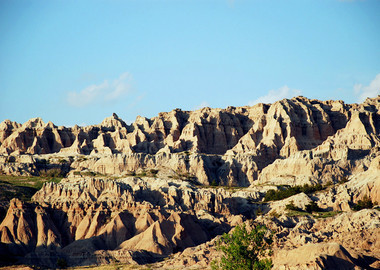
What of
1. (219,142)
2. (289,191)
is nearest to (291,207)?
(289,191)

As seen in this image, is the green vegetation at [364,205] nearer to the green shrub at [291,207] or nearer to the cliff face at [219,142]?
the green shrub at [291,207]

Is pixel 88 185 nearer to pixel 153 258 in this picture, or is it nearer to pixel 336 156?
Answer: pixel 153 258

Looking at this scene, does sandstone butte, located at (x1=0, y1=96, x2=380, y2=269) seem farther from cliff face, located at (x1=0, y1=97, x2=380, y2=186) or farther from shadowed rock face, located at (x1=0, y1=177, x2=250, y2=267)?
cliff face, located at (x1=0, y1=97, x2=380, y2=186)

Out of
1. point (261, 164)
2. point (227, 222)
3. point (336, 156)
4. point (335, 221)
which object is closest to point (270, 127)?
point (261, 164)

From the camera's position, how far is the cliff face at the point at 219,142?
16425 cm

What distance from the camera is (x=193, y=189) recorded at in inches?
5536

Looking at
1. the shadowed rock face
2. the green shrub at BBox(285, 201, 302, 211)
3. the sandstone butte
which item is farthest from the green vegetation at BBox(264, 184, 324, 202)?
the green shrub at BBox(285, 201, 302, 211)

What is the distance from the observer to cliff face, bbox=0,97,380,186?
164250 mm

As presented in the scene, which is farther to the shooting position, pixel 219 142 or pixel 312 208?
pixel 219 142

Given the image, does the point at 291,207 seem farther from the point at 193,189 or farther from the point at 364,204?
the point at 193,189

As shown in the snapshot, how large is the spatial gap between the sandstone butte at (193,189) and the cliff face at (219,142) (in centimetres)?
36

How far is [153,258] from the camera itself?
106375 millimetres

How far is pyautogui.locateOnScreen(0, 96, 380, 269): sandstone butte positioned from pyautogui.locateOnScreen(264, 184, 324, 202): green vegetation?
91 centimetres

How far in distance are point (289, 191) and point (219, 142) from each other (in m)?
54.9
